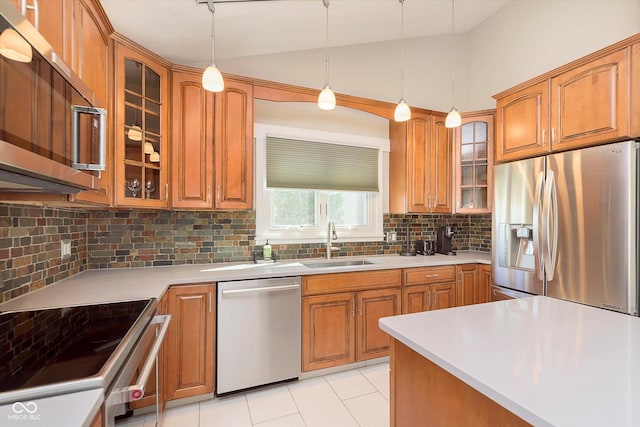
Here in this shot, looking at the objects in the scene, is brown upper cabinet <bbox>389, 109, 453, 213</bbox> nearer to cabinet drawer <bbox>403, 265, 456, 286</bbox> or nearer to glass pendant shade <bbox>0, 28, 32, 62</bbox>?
cabinet drawer <bbox>403, 265, 456, 286</bbox>

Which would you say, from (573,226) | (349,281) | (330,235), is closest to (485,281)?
(573,226)

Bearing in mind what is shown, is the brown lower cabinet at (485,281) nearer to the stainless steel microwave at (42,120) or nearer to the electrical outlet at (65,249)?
the stainless steel microwave at (42,120)

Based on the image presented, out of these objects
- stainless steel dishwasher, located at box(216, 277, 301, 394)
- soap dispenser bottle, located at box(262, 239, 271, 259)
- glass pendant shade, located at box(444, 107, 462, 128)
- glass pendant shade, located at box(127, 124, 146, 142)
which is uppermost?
glass pendant shade, located at box(444, 107, 462, 128)

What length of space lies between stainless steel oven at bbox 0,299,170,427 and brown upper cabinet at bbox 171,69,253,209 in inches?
39.8

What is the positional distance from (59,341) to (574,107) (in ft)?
10.8

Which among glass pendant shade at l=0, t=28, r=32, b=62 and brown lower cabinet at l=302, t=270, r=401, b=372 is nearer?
glass pendant shade at l=0, t=28, r=32, b=62

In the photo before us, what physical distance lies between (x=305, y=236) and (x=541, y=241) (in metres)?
1.98

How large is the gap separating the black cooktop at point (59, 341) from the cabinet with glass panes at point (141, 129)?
0.78m

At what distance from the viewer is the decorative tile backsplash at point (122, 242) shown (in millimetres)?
1514

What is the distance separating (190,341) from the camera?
2014mm

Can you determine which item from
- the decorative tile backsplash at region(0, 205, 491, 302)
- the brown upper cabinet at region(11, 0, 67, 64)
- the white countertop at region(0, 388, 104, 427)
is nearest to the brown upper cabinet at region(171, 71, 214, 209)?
the decorative tile backsplash at region(0, 205, 491, 302)

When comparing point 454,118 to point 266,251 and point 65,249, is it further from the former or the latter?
point 65,249

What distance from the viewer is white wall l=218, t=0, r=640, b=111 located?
2643 mm

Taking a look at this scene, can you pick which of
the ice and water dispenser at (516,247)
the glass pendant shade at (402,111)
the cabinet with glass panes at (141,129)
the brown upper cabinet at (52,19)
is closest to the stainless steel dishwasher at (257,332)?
the cabinet with glass panes at (141,129)
